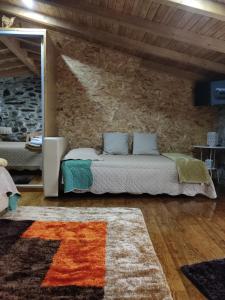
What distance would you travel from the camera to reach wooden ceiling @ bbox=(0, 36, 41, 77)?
4488 millimetres

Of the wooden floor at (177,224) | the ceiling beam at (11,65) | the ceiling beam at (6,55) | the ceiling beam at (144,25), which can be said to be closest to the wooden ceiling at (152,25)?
the ceiling beam at (144,25)

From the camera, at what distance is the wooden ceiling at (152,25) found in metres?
3.49

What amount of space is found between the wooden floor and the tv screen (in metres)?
1.51

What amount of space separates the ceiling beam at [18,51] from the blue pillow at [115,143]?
1673 millimetres

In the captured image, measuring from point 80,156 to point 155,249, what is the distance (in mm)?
2210

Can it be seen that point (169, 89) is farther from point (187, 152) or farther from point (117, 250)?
point (117, 250)

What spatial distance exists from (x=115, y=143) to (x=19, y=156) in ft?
5.42

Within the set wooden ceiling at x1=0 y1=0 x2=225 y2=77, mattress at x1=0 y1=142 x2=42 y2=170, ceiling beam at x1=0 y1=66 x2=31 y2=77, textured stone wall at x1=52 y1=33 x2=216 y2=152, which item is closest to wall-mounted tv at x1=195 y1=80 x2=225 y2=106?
wooden ceiling at x1=0 y1=0 x2=225 y2=77

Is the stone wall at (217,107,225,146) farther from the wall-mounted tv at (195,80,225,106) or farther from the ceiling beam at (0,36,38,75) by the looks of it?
the ceiling beam at (0,36,38,75)

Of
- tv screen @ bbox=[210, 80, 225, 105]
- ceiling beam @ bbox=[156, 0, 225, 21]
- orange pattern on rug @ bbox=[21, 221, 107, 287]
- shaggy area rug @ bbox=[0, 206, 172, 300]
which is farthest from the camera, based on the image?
tv screen @ bbox=[210, 80, 225, 105]

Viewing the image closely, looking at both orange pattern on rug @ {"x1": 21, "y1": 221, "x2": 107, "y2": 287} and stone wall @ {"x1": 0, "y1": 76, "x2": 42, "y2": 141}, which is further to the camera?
stone wall @ {"x1": 0, "y1": 76, "x2": 42, "y2": 141}

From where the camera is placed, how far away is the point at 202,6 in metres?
3.08

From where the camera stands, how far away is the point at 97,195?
14.8 ft

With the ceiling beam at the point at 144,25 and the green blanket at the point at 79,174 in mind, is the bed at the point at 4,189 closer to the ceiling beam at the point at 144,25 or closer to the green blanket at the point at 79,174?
the green blanket at the point at 79,174
